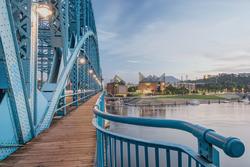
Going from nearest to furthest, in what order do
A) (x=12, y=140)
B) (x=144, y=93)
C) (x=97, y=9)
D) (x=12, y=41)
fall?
(x=12, y=41)
(x=12, y=140)
(x=97, y=9)
(x=144, y=93)

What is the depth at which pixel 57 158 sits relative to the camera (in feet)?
14.4

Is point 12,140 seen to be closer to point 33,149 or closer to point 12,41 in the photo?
point 33,149

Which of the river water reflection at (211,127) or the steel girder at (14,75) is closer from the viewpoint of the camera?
the steel girder at (14,75)

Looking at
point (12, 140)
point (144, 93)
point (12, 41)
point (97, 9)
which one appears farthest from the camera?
point (144, 93)

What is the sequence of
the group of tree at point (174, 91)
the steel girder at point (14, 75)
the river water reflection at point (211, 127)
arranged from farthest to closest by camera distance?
the group of tree at point (174, 91) < the river water reflection at point (211, 127) < the steel girder at point (14, 75)

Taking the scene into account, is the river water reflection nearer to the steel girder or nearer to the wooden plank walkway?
the wooden plank walkway

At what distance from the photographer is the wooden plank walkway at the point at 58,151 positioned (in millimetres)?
4129

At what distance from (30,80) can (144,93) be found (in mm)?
145389

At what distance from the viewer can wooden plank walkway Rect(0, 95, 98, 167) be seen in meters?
4.13

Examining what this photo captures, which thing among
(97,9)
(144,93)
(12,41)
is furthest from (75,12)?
(144,93)

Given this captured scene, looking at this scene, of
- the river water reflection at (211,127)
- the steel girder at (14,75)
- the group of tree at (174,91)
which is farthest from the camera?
the group of tree at (174,91)

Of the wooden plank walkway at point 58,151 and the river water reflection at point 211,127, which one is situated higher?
the wooden plank walkway at point 58,151

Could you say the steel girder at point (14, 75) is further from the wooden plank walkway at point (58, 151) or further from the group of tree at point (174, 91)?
the group of tree at point (174, 91)

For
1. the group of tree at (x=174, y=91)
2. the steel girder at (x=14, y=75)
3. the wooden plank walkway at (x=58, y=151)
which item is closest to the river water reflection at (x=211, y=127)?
the wooden plank walkway at (x=58, y=151)
